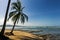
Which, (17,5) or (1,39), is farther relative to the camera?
(17,5)

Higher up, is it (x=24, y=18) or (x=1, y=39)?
(x=24, y=18)

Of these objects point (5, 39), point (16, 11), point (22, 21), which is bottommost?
point (5, 39)

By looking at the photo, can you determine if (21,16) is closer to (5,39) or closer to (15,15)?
(15,15)

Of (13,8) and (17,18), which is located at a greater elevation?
(13,8)

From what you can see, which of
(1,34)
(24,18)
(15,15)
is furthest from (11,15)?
(1,34)

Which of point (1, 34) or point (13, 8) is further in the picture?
point (13, 8)

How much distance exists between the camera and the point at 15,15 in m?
32.7

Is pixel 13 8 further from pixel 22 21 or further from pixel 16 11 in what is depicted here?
pixel 22 21

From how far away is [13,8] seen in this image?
32594 millimetres

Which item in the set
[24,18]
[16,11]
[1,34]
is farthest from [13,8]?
[1,34]

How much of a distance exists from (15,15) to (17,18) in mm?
813

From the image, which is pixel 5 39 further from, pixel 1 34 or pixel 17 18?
pixel 17 18

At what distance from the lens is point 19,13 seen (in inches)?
1302

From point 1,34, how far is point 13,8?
11.8 meters
